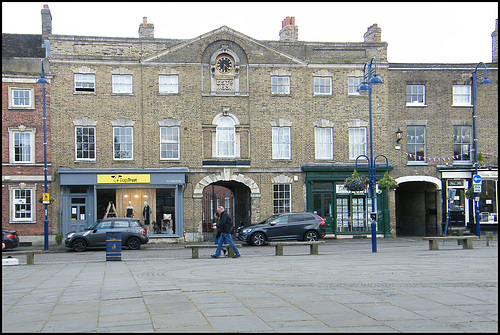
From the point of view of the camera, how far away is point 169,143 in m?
30.7

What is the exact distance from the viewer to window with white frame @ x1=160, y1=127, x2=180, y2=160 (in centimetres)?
3069

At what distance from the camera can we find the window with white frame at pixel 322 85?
105 ft

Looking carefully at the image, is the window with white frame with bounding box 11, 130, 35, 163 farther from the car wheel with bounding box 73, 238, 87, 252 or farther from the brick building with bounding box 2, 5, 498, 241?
the car wheel with bounding box 73, 238, 87, 252

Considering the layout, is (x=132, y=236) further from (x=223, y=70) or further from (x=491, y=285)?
(x=491, y=285)

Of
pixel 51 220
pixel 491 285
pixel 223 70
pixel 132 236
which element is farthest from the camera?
pixel 223 70

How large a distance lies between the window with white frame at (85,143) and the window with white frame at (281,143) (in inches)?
391

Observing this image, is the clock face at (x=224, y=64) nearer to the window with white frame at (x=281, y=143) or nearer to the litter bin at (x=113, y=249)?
the window with white frame at (x=281, y=143)

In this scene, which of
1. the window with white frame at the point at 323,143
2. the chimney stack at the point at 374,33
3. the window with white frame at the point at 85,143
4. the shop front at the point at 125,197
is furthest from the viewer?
the chimney stack at the point at 374,33

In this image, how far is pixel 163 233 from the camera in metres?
30.5

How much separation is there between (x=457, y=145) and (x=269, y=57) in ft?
39.9

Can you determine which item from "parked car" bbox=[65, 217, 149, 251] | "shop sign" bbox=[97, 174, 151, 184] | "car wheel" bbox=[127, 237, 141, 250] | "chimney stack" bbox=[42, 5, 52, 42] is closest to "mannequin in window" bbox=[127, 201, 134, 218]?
"shop sign" bbox=[97, 174, 151, 184]

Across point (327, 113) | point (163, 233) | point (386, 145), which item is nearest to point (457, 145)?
point (386, 145)

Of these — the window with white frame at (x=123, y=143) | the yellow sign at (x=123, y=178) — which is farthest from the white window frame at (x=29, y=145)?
the window with white frame at (x=123, y=143)

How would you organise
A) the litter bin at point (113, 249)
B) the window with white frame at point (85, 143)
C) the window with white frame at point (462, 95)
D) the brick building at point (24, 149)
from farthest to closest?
the window with white frame at point (462, 95)
the window with white frame at point (85, 143)
the brick building at point (24, 149)
the litter bin at point (113, 249)
